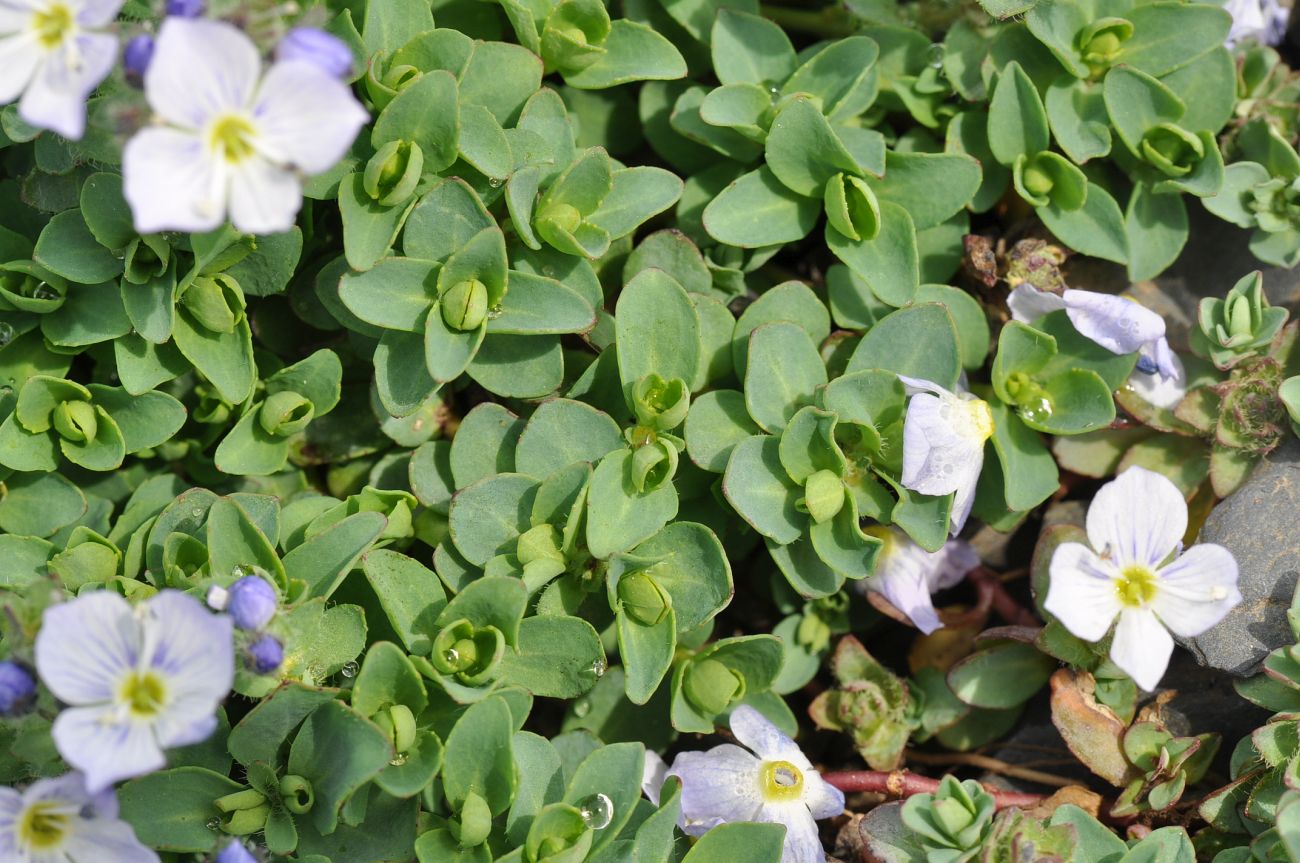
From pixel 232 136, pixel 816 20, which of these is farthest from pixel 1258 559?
pixel 232 136

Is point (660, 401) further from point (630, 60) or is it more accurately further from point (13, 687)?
point (13, 687)

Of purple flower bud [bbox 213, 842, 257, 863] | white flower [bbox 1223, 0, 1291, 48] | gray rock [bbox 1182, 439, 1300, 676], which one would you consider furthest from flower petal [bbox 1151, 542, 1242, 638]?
purple flower bud [bbox 213, 842, 257, 863]

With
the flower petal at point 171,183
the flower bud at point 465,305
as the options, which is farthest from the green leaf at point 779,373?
the flower petal at point 171,183

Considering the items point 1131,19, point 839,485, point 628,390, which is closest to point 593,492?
point 628,390

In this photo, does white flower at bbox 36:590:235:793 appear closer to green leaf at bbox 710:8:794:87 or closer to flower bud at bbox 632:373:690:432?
flower bud at bbox 632:373:690:432

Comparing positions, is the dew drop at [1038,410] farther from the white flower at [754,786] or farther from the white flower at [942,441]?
the white flower at [754,786]
